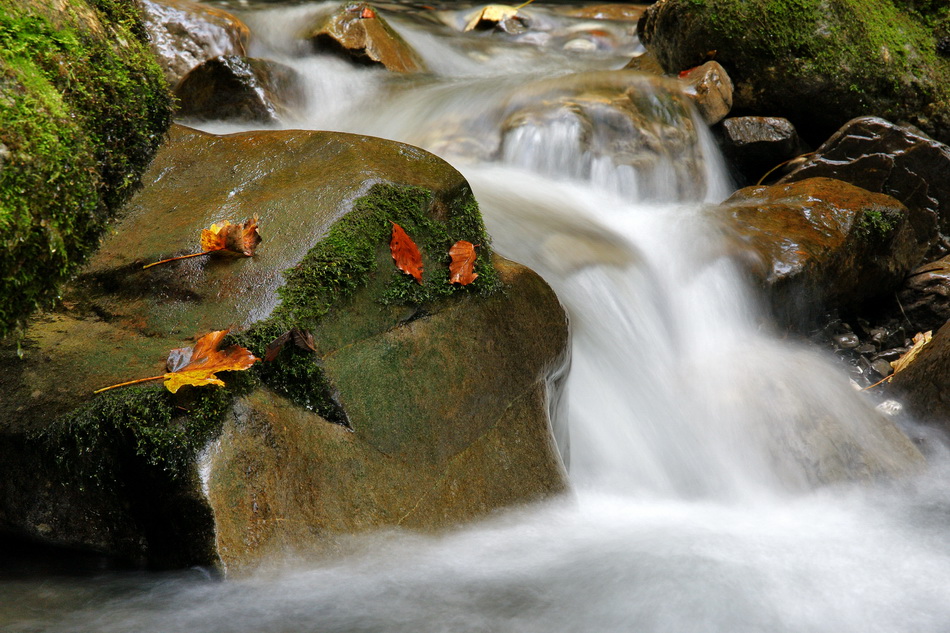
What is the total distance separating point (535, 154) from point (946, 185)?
11.8 feet

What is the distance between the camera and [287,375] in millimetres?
2508

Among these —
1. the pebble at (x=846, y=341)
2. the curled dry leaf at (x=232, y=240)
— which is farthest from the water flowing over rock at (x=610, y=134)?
the curled dry leaf at (x=232, y=240)

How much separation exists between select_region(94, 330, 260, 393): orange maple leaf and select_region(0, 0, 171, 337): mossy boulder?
1.33ft

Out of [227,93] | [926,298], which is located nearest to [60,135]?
[227,93]

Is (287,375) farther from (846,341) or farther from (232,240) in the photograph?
(846,341)

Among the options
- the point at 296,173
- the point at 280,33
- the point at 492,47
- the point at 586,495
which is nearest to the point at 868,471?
the point at 586,495

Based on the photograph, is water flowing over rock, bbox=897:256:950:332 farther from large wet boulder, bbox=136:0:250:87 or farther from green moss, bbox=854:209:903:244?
large wet boulder, bbox=136:0:250:87

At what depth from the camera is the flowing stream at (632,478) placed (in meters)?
2.26

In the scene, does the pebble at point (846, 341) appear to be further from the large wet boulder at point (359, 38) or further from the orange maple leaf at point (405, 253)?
the large wet boulder at point (359, 38)

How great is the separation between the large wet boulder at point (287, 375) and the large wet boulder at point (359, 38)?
5.33m

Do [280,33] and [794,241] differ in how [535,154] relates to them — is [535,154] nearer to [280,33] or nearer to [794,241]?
[794,241]

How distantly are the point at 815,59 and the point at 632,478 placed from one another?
5.19 m

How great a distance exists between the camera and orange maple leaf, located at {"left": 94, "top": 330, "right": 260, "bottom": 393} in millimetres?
2279

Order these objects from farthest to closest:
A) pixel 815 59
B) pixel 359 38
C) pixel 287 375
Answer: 1. pixel 359 38
2. pixel 815 59
3. pixel 287 375
